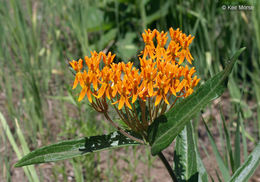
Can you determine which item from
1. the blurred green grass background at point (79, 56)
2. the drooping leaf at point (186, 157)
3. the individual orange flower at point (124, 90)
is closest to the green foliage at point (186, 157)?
the drooping leaf at point (186, 157)

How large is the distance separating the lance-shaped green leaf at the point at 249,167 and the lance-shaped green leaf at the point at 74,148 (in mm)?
277

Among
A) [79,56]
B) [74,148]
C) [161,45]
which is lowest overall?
[79,56]

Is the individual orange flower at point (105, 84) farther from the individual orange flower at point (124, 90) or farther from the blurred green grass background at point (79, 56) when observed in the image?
the blurred green grass background at point (79, 56)

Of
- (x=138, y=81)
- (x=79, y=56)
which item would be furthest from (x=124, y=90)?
(x=79, y=56)

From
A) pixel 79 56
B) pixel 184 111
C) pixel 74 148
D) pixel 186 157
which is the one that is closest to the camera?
pixel 184 111

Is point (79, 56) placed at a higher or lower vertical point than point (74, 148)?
lower

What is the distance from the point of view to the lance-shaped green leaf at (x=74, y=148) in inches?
35.6

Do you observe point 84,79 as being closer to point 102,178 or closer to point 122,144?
point 122,144

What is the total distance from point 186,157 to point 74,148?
361 mm

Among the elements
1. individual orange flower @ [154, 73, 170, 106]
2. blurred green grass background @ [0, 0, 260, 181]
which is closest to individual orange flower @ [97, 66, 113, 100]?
individual orange flower @ [154, 73, 170, 106]

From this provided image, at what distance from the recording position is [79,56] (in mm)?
2500

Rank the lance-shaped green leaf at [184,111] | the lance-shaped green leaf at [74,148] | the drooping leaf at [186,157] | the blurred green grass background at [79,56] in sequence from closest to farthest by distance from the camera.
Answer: the lance-shaped green leaf at [184,111] < the lance-shaped green leaf at [74,148] < the drooping leaf at [186,157] < the blurred green grass background at [79,56]

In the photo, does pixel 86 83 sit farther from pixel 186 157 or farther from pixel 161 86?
pixel 186 157

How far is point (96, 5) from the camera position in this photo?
2754 millimetres
